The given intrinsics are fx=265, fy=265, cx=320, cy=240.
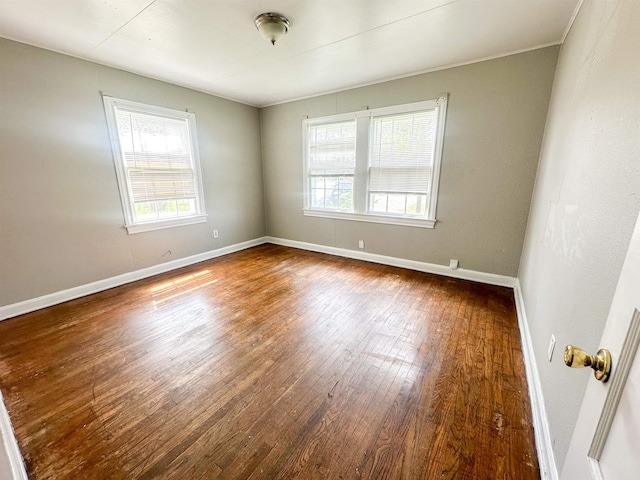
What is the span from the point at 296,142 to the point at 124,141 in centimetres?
243

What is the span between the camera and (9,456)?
1.20m

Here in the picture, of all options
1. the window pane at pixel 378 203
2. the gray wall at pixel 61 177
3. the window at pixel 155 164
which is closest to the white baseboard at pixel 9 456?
the gray wall at pixel 61 177

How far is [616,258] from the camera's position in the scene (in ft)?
2.89

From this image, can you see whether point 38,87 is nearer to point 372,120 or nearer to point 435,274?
→ point 372,120

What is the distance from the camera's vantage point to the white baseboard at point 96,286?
8.71 ft

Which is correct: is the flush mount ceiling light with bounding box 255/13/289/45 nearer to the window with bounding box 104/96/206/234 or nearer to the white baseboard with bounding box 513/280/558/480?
the window with bounding box 104/96/206/234

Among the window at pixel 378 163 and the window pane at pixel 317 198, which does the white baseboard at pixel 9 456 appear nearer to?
the window at pixel 378 163

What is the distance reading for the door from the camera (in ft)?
1.52

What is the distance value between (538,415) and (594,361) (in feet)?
4.09

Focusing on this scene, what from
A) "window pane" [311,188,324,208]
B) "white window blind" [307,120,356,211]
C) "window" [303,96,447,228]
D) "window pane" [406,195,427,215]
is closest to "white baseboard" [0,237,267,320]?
"window pane" [311,188,324,208]

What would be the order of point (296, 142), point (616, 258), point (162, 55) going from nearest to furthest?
point (616, 258)
point (162, 55)
point (296, 142)

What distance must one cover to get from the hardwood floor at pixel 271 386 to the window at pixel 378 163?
1349 mm

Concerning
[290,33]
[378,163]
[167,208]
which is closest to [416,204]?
[378,163]

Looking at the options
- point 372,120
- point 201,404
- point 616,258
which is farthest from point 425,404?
point 372,120
